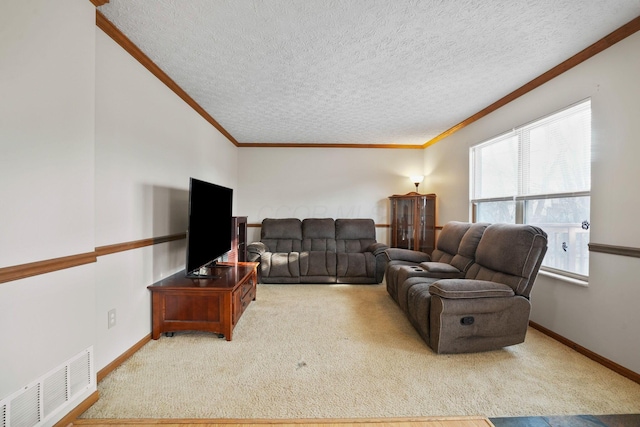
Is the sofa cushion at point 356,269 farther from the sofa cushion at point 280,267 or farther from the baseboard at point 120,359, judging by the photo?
the baseboard at point 120,359

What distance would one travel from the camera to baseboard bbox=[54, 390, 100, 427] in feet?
4.69

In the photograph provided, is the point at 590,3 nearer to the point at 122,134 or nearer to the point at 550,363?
the point at 550,363

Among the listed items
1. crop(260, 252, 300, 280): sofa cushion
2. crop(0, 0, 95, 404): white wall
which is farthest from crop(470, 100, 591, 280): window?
crop(0, 0, 95, 404): white wall

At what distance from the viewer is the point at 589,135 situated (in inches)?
90.3

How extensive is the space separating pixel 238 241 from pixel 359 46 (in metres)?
3.09

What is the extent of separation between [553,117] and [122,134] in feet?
12.6

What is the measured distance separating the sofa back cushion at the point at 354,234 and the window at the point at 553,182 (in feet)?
6.66

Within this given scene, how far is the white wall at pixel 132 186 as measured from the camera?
189 centimetres

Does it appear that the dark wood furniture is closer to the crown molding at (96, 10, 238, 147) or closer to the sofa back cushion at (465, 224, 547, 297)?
the crown molding at (96, 10, 238, 147)

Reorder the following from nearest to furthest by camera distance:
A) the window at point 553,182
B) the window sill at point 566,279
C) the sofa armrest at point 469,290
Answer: the sofa armrest at point 469,290 → the window sill at point 566,279 → the window at point 553,182

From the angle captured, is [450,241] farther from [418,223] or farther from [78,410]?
[78,410]

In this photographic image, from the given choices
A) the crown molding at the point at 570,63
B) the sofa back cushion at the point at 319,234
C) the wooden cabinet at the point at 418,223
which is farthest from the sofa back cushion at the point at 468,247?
the sofa back cushion at the point at 319,234

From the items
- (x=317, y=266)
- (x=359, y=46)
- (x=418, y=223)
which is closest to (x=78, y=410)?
(x=359, y=46)

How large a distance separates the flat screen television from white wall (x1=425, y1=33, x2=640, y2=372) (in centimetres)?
333
